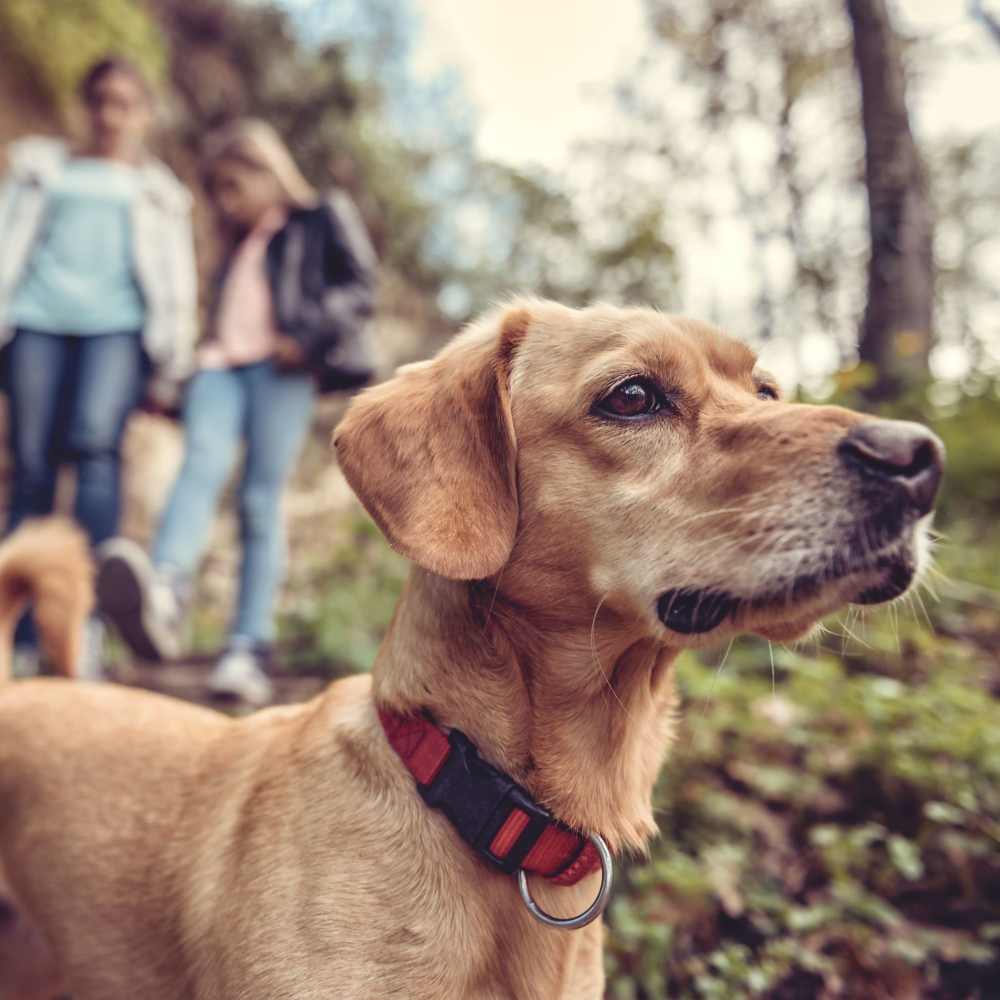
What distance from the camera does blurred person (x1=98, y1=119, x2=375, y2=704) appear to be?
4.23m

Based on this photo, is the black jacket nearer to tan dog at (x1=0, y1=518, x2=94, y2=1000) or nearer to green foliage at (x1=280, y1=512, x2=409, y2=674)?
green foliage at (x1=280, y1=512, x2=409, y2=674)

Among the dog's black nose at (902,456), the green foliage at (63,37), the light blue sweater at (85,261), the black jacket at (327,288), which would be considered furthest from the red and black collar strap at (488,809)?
the green foliage at (63,37)

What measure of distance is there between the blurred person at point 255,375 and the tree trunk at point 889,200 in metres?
4.49

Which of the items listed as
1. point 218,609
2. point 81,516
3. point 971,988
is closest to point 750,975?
point 971,988

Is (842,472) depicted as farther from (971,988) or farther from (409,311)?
(409,311)

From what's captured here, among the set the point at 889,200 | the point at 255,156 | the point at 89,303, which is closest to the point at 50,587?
the point at 89,303

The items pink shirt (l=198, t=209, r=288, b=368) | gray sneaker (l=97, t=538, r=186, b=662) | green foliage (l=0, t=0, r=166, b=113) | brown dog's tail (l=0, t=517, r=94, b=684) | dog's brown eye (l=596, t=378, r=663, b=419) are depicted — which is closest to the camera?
dog's brown eye (l=596, t=378, r=663, b=419)

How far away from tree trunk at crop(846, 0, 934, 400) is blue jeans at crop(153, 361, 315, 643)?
4.82 meters

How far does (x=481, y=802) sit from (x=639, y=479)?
737 millimetres

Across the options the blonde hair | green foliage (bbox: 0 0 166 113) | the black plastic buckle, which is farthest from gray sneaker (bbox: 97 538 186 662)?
green foliage (bbox: 0 0 166 113)

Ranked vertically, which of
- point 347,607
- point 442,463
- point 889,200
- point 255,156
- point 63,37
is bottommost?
point 347,607

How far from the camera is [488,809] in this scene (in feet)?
5.14

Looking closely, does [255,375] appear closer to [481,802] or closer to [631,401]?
[631,401]

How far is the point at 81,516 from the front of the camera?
4320 mm
